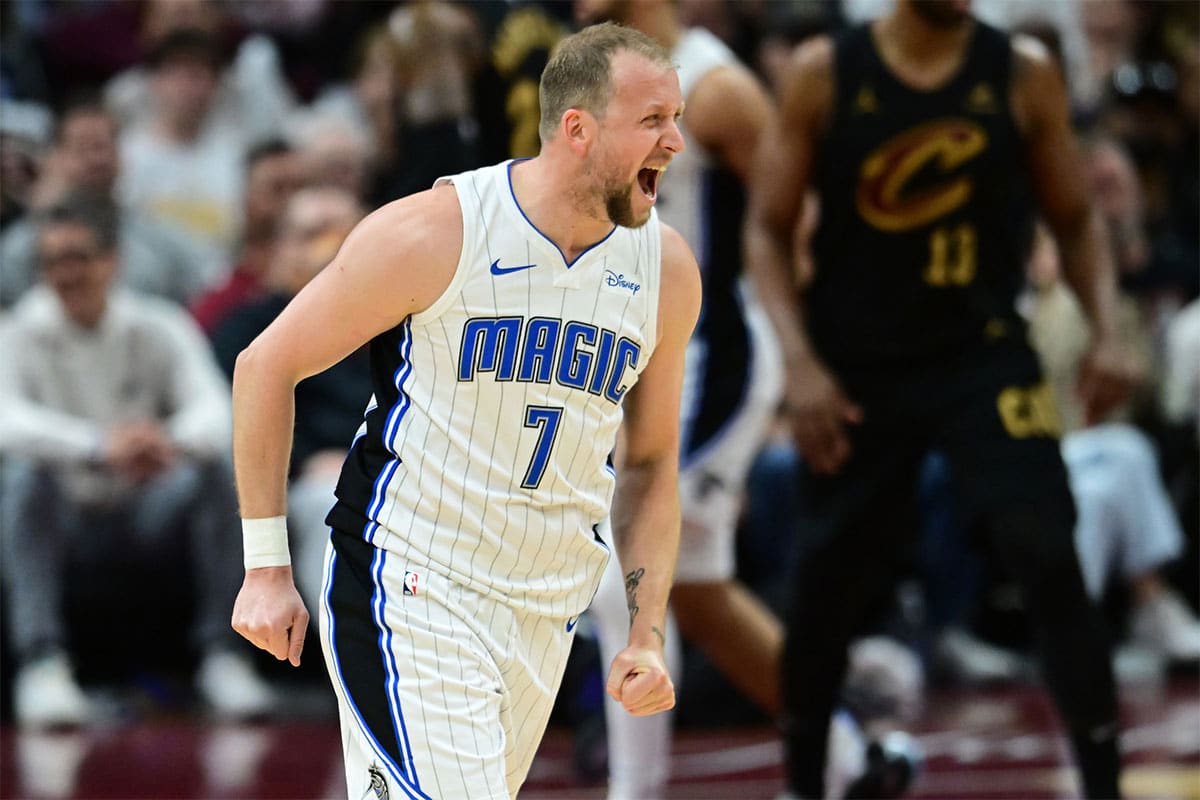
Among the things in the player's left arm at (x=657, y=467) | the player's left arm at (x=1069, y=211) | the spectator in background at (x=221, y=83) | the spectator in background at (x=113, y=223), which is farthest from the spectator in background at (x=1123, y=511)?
the player's left arm at (x=657, y=467)

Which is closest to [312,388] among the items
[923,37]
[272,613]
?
[923,37]

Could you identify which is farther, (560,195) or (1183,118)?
(1183,118)

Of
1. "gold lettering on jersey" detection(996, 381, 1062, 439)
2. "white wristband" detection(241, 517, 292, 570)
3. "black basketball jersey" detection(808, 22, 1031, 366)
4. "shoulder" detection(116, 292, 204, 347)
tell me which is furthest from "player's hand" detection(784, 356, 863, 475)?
"shoulder" detection(116, 292, 204, 347)

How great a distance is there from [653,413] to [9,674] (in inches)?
182

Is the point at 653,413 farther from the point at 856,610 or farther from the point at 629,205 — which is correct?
the point at 856,610

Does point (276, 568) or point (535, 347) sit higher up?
point (535, 347)

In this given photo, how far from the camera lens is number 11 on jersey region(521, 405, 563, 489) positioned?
3.36m

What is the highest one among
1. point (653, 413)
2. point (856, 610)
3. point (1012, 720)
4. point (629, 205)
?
point (629, 205)

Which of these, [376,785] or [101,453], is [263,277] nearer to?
[101,453]

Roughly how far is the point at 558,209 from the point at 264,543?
768mm

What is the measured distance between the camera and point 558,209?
3.39 m

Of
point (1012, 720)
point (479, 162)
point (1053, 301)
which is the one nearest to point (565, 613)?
point (479, 162)

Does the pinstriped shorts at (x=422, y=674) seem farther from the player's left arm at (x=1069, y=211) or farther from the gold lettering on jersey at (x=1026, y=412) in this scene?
the player's left arm at (x=1069, y=211)

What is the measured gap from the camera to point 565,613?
3.49 meters
